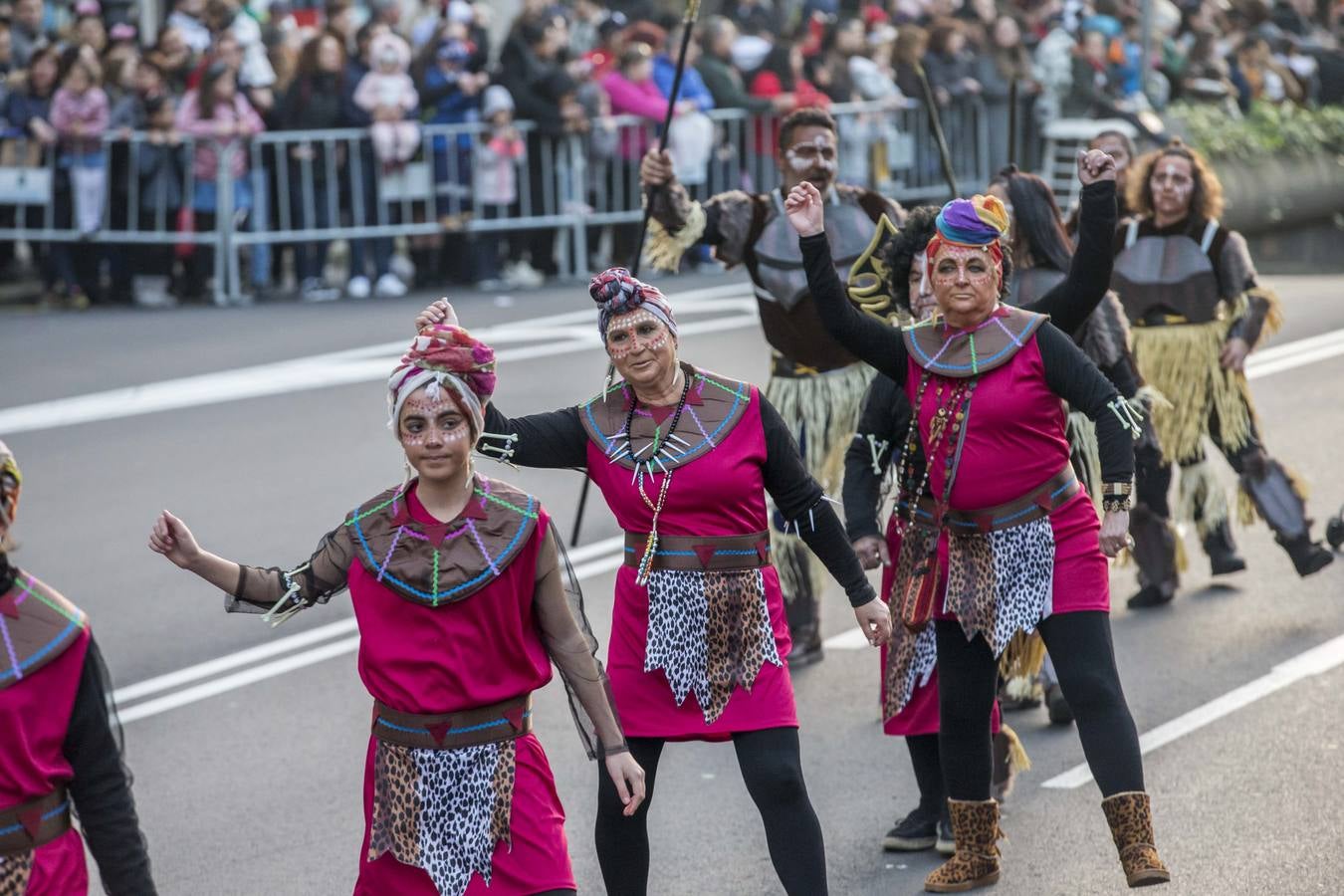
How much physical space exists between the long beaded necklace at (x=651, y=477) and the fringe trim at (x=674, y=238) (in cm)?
246

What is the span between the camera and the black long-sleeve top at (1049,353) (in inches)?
229

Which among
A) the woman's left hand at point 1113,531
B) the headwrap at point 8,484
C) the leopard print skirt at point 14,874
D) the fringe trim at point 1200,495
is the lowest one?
the fringe trim at point 1200,495

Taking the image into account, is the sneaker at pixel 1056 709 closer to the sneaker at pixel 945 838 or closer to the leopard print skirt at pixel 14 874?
the sneaker at pixel 945 838

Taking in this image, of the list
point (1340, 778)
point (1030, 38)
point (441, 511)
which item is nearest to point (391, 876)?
point (441, 511)

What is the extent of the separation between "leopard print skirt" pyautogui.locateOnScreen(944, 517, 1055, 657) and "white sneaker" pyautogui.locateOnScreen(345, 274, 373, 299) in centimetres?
1228

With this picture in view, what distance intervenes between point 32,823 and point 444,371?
1266mm

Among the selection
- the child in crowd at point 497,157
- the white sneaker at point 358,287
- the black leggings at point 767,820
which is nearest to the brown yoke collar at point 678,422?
the black leggings at point 767,820

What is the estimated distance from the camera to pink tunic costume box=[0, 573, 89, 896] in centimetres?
→ 407

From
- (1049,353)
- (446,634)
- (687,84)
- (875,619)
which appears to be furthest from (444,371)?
(687,84)

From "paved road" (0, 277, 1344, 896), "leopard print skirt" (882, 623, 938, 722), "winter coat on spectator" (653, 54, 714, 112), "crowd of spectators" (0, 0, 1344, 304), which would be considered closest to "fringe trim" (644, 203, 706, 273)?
"paved road" (0, 277, 1344, 896)

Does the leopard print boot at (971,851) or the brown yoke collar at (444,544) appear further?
the leopard print boot at (971,851)

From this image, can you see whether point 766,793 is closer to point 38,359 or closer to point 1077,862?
point 1077,862

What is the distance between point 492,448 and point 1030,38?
59.5ft

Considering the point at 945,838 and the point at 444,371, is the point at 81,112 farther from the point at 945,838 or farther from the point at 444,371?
the point at 444,371
